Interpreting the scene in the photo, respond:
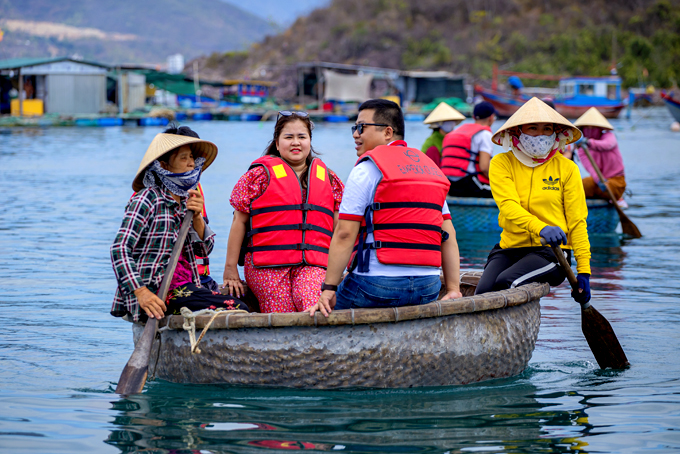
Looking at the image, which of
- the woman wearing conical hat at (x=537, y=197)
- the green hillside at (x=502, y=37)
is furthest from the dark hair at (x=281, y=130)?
the green hillside at (x=502, y=37)

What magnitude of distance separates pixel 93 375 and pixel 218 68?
86.5 m

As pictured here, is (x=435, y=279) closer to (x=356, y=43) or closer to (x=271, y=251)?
(x=271, y=251)

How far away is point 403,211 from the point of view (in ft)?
13.6

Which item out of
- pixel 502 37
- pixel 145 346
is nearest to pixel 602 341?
pixel 145 346

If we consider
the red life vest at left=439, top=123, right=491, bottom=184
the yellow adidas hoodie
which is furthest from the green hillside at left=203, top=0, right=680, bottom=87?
the yellow adidas hoodie

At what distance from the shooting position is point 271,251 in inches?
192

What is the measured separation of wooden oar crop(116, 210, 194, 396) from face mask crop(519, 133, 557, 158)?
2160 mm

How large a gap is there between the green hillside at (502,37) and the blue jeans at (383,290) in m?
59.1

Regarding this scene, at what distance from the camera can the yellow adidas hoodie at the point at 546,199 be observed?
5.04 metres

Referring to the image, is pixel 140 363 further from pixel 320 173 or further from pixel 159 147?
pixel 320 173

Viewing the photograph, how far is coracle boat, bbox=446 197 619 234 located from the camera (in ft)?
33.2

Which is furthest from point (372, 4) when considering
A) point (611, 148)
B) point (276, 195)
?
point (276, 195)

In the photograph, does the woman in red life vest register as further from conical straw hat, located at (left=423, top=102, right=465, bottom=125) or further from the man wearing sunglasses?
conical straw hat, located at (left=423, top=102, right=465, bottom=125)

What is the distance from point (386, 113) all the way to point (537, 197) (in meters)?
1.33
